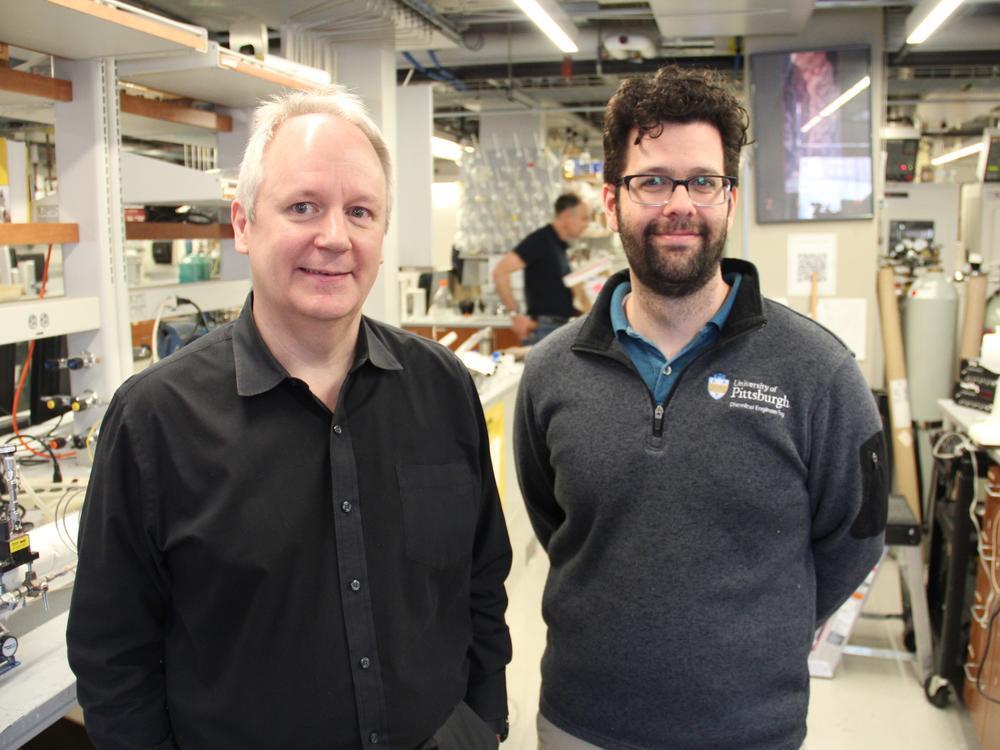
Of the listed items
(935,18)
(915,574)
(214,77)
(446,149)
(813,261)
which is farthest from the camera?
(446,149)

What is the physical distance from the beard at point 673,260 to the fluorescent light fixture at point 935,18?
104 inches

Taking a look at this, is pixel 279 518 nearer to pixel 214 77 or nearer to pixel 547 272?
pixel 214 77

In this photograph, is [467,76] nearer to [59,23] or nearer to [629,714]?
[59,23]

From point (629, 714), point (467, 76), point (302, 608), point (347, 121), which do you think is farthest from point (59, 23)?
point (467, 76)

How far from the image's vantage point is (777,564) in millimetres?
1496

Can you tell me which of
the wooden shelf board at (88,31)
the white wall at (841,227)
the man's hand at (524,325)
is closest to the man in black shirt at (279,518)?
the wooden shelf board at (88,31)

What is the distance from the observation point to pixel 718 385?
151cm

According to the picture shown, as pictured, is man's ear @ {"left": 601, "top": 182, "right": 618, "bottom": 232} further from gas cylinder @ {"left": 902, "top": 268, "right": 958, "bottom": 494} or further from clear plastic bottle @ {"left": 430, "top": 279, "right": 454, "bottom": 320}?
clear plastic bottle @ {"left": 430, "top": 279, "right": 454, "bottom": 320}

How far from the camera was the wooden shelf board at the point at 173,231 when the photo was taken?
3.05 metres

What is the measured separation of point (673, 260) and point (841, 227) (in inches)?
136

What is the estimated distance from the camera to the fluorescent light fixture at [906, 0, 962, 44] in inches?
138

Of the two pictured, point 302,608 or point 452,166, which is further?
point 452,166

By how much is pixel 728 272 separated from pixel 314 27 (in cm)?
313

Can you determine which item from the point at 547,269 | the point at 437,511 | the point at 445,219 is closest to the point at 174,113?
the point at 437,511
